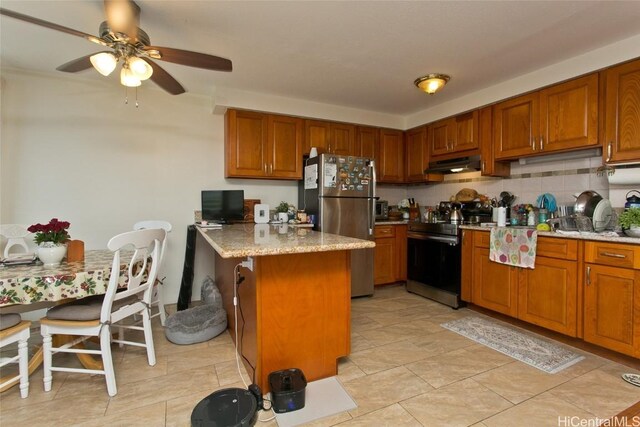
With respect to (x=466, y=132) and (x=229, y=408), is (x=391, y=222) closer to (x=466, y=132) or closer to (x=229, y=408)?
(x=466, y=132)

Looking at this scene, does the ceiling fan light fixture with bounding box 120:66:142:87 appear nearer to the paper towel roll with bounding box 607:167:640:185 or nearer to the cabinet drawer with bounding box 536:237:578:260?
the cabinet drawer with bounding box 536:237:578:260

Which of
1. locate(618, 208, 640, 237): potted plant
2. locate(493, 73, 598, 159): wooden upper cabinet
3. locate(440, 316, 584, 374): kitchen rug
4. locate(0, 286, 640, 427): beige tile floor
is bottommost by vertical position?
locate(0, 286, 640, 427): beige tile floor

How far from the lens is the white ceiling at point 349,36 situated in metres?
1.92

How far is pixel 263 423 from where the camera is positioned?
153 cm

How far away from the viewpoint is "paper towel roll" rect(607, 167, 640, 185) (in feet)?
7.46

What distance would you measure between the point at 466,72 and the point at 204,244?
329 centimetres

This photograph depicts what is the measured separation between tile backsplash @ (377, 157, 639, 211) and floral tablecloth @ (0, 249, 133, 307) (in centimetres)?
370

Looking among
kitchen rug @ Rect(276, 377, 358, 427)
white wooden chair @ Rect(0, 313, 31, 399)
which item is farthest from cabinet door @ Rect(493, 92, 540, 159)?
white wooden chair @ Rect(0, 313, 31, 399)

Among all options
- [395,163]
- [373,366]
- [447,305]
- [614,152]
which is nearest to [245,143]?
[395,163]

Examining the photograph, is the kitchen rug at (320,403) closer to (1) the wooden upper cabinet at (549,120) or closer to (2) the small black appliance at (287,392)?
(2) the small black appliance at (287,392)

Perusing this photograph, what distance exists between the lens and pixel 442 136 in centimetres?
379

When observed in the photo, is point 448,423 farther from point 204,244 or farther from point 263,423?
point 204,244

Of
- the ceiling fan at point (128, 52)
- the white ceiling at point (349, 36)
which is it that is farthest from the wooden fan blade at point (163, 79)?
the white ceiling at point (349, 36)

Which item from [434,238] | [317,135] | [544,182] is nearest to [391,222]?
[434,238]
